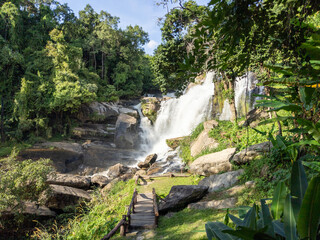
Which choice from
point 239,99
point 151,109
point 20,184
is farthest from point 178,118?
point 20,184

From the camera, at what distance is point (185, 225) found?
17.6 feet

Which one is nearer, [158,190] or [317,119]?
[317,119]

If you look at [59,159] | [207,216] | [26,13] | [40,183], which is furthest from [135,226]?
[26,13]

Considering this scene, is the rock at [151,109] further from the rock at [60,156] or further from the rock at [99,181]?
the rock at [99,181]

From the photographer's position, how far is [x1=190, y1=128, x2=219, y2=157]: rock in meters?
12.7

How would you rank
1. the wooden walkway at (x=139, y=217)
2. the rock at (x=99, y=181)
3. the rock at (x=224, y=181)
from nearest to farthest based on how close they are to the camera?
the wooden walkway at (x=139, y=217)
the rock at (x=224, y=181)
the rock at (x=99, y=181)

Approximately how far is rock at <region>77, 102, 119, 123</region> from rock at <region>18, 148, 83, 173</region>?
6.33 metres

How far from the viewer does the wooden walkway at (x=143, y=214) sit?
6.45 m

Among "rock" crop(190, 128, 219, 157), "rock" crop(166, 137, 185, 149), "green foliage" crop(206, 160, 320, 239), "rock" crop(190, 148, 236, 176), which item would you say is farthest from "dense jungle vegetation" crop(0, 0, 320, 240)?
"rock" crop(166, 137, 185, 149)

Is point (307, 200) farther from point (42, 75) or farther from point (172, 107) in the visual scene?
point (42, 75)

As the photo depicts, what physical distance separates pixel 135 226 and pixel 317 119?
21.0 feet

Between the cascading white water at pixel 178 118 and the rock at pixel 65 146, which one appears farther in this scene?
the cascading white water at pixel 178 118

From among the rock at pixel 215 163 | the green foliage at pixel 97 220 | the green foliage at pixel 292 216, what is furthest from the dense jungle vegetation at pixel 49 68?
the green foliage at pixel 292 216

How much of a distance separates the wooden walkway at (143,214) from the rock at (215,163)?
2986 millimetres
